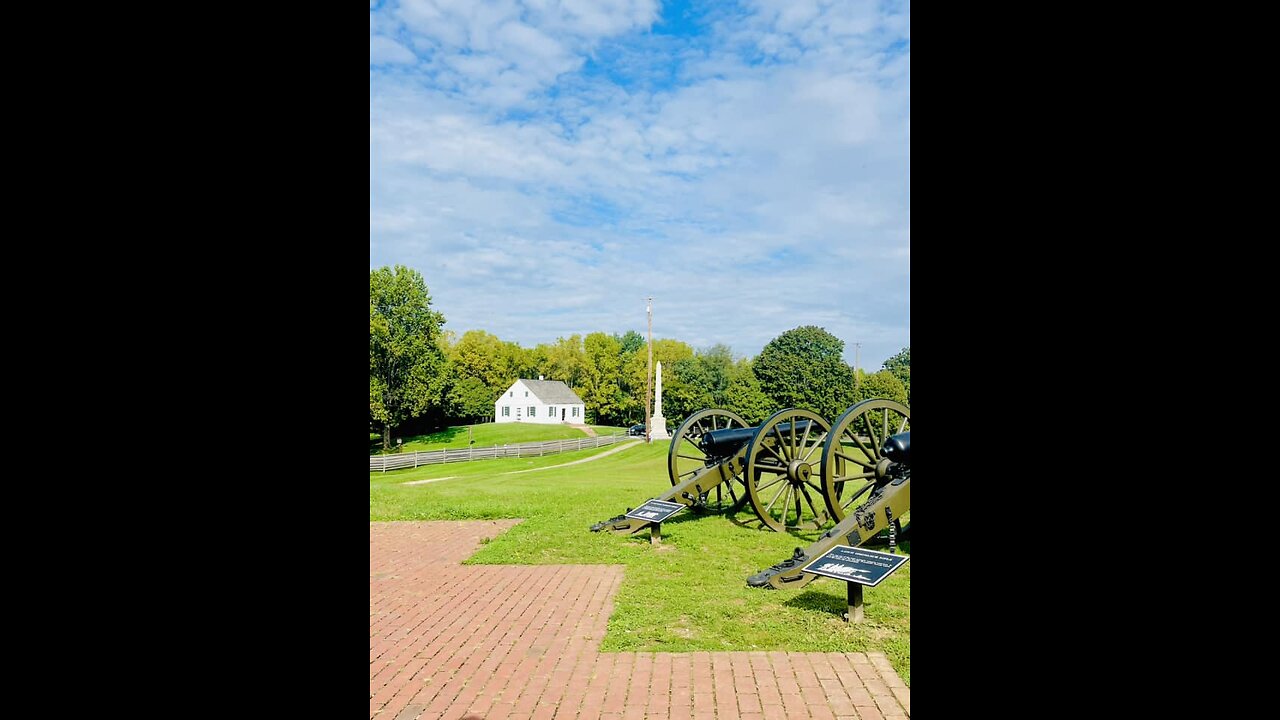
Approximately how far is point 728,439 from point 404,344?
3354 cm

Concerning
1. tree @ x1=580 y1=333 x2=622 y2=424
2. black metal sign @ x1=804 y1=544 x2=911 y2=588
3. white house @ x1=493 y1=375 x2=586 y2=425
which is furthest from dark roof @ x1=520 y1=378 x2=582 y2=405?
black metal sign @ x1=804 y1=544 x2=911 y2=588

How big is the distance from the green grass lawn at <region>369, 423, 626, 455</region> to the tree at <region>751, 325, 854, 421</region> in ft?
41.4

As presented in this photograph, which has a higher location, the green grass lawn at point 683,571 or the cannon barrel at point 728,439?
the cannon barrel at point 728,439

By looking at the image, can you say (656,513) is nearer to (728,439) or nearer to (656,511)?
(656,511)

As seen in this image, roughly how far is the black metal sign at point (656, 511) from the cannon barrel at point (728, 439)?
1103 mm

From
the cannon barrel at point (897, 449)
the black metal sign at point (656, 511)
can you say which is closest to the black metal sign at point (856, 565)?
Result: the cannon barrel at point (897, 449)

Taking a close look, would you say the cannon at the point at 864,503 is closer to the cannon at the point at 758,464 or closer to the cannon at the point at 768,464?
the cannon at the point at 768,464

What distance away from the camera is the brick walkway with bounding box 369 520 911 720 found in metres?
4.28

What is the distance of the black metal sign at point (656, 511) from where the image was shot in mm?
9242
